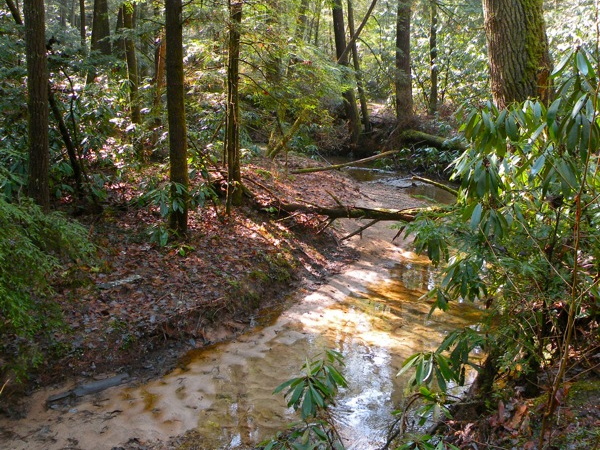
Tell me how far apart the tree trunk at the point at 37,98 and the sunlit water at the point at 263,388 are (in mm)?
2549

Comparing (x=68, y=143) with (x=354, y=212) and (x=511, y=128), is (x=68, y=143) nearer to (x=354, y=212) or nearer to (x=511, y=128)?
(x=354, y=212)

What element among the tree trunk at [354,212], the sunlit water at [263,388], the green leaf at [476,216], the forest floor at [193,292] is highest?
the green leaf at [476,216]

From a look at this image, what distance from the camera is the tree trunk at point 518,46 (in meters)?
4.85

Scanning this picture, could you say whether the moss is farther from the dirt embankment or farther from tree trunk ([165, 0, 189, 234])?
tree trunk ([165, 0, 189, 234])

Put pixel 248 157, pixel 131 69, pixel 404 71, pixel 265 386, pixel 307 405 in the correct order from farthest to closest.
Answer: pixel 404 71 < pixel 131 69 < pixel 248 157 < pixel 265 386 < pixel 307 405

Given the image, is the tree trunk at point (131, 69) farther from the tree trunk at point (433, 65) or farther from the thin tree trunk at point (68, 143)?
the tree trunk at point (433, 65)

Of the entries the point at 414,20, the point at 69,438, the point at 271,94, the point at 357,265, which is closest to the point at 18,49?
the point at 271,94

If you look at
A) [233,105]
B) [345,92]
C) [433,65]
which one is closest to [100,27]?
[345,92]

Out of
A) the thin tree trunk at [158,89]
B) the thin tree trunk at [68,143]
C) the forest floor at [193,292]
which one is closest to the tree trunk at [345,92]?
the thin tree trunk at [158,89]

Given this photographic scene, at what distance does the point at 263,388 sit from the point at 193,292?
6.17 ft

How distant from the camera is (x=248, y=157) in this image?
9695mm

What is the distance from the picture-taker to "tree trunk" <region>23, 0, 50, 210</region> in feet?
18.0

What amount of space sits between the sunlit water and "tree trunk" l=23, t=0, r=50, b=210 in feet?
8.36

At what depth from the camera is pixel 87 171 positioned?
782 centimetres
